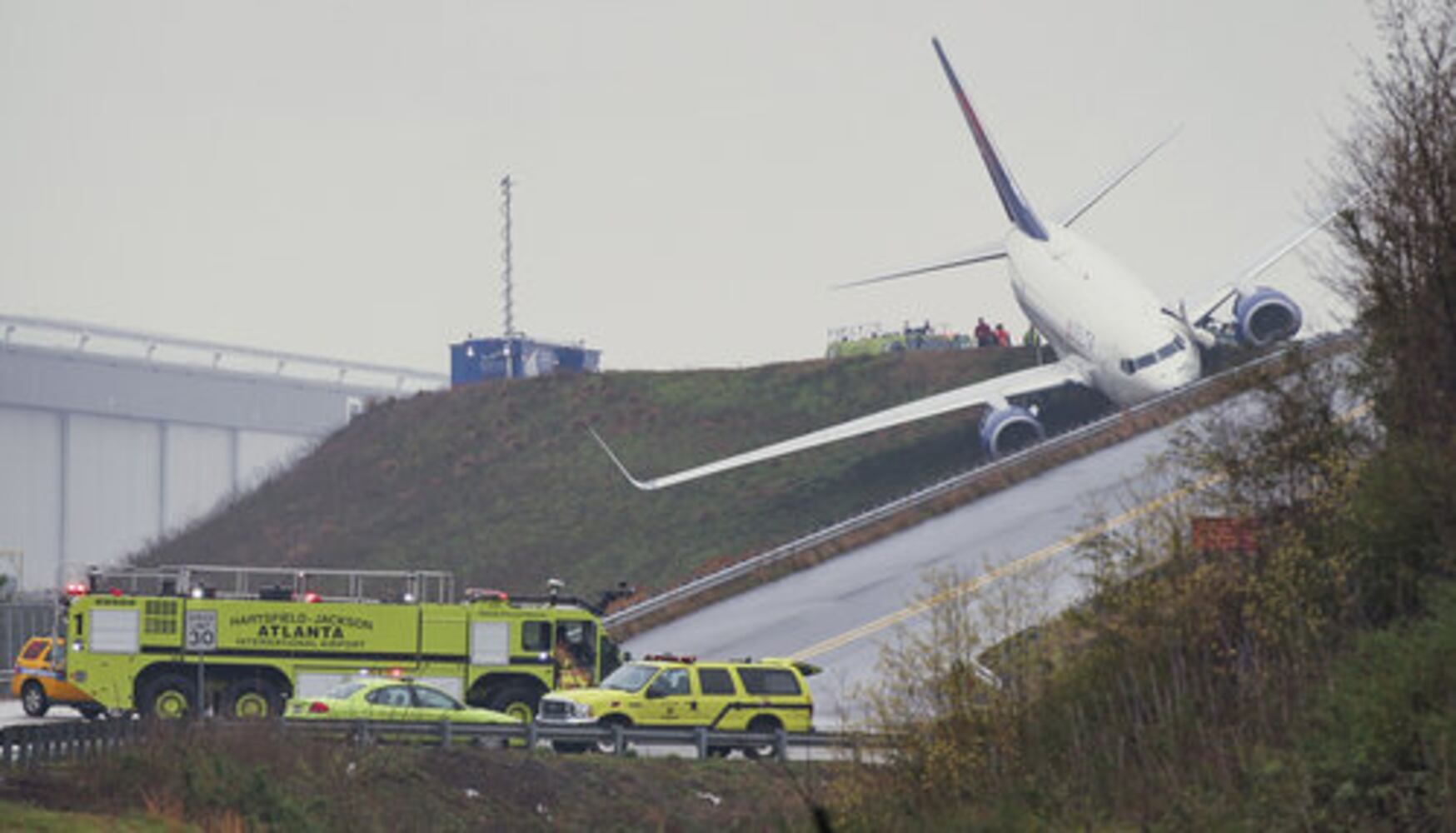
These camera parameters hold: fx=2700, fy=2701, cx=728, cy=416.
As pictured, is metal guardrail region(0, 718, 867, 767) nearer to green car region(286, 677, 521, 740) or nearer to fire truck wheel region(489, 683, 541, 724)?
green car region(286, 677, 521, 740)

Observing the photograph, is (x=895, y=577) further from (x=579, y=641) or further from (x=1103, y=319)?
(x=579, y=641)

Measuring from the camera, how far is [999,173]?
301 feet

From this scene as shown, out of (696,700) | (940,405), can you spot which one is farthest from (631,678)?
(940,405)

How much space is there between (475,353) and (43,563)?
5755 centimetres

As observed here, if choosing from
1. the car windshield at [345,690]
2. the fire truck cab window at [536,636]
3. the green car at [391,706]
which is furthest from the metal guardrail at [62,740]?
the fire truck cab window at [536,636]

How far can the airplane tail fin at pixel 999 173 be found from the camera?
8850cm

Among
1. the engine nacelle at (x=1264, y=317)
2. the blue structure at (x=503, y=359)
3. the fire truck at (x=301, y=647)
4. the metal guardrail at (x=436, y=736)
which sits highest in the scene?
the blue structure at (x=503, y=359)

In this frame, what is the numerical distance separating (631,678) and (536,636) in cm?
486

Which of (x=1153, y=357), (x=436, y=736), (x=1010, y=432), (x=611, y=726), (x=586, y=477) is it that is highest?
(x=1153, y=357)

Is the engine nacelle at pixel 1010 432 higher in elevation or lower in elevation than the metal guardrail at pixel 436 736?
higher

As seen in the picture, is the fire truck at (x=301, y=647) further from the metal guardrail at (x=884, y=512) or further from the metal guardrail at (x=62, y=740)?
the metal guardrail at (x=884, y=512)

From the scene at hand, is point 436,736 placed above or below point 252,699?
below

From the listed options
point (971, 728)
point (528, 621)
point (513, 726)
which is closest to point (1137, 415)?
point (528, 621)

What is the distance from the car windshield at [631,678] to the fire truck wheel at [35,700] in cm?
1218
